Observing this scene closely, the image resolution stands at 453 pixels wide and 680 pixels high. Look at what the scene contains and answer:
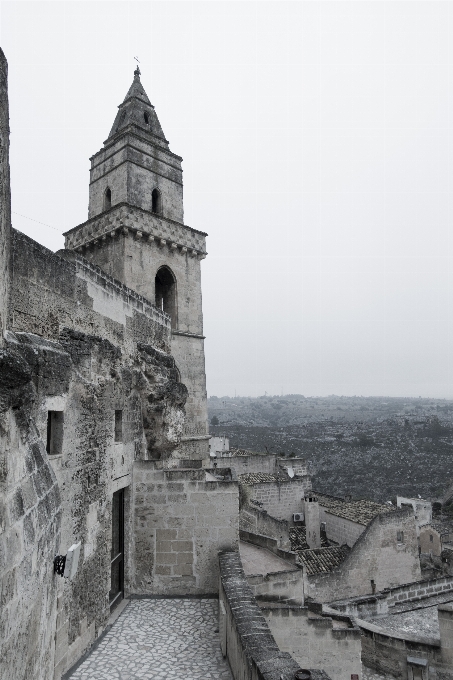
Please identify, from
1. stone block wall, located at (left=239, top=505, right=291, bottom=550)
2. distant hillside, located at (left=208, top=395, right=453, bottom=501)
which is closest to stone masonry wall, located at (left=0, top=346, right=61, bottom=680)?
stone block wall, located at (left=239, top=505, right=291, bottom=550)

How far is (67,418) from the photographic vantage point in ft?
17.8

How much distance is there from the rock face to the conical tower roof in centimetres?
1133

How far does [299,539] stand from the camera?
22.5 metres

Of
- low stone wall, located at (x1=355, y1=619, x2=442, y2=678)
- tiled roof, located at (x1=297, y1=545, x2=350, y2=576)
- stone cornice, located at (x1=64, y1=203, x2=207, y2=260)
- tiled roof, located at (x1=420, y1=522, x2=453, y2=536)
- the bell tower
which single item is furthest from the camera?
tiled roof, located at (x1=420, y1=522, x2=453, y2=536)

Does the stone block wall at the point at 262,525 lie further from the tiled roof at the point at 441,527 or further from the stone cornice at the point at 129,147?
the tiled roof at the point at 441,527

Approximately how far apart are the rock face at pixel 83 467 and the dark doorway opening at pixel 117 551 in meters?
0.02

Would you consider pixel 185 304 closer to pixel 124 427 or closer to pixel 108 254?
pixel 108 254

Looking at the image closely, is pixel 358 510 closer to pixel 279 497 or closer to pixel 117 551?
pixel 279 497

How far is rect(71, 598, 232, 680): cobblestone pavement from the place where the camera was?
5.44 m

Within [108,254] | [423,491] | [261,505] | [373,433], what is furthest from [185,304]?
[373,433]

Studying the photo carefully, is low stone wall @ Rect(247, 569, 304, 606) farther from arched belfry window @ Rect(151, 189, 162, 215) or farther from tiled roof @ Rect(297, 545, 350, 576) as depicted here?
arched belfry window @ Rect(151, 189, 162, 215)

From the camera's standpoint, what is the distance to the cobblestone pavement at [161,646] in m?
5.44

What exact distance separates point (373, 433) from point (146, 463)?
9161 cm

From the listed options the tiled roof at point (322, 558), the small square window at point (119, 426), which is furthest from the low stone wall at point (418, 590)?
the small square window at point (119, 426)
